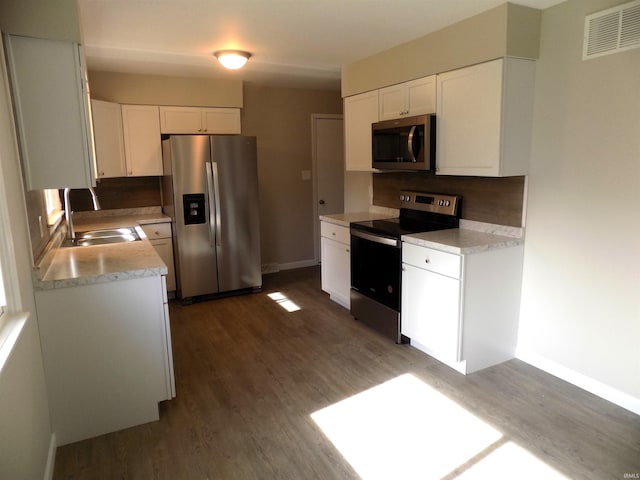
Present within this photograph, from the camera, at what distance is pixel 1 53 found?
197 cm

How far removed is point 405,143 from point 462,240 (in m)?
0.94

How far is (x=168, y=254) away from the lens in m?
4.50

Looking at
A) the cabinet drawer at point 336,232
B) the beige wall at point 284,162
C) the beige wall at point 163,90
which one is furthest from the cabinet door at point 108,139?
the cabinet drawer at point 336,232

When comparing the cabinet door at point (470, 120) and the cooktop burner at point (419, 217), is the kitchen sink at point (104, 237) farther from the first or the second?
the cabinet door at point (470, 120)

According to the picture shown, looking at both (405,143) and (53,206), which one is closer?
(405,143)

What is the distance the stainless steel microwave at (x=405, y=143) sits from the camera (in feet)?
10.5

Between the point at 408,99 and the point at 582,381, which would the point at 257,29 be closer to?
the point at 408,99

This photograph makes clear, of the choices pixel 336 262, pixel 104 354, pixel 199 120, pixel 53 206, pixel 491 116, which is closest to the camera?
pixel 104 354

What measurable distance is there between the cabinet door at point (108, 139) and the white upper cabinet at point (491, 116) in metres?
3.15

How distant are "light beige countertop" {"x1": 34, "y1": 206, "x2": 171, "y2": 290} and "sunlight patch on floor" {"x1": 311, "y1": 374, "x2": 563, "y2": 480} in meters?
1.31

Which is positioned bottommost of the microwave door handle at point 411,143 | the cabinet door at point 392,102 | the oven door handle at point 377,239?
the oven door handle at point 377,239

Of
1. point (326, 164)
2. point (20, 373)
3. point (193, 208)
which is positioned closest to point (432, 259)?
point (20, 373)

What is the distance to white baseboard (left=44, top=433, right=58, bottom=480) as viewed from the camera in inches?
77.2

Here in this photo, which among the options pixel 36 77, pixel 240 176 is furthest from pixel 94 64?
pixel 36 77
